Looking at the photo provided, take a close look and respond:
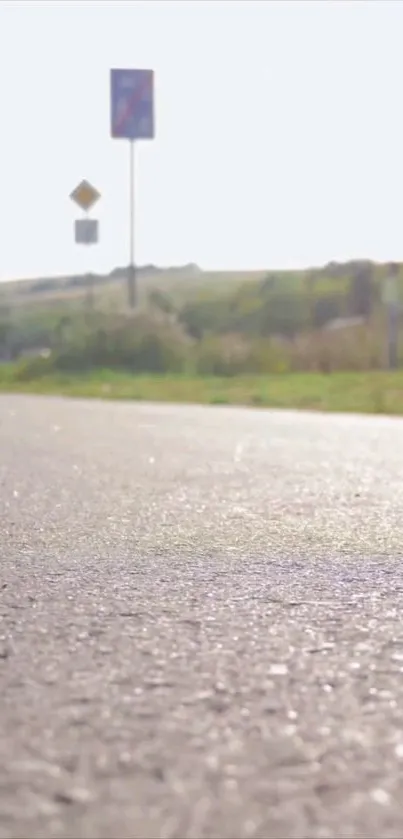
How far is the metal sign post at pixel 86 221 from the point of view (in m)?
19.2

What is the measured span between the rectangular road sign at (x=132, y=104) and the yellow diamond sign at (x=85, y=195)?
150 centimetres

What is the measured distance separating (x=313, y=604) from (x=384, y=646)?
0.25 metres

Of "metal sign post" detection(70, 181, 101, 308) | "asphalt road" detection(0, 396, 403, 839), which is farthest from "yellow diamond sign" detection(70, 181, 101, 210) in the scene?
"asphalt road" detection(0, 396, 403, 839)

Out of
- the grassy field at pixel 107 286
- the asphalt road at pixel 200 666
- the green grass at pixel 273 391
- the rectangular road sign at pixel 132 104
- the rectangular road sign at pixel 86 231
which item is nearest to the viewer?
the asphalt road at pixel 200 666

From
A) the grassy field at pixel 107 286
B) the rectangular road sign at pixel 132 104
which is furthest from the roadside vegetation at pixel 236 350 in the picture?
the grassy field at pixel 107 286

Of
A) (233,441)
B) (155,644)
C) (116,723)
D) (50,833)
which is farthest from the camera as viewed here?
(233,441)

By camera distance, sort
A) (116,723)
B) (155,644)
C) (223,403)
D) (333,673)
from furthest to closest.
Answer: (223,403) → (155,644) → (333,673) → (116,723)

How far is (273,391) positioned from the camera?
35.2ft

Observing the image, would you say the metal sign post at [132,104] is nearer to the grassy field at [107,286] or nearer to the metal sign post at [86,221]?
the metal sign post at [86,221]

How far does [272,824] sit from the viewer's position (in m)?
0.77

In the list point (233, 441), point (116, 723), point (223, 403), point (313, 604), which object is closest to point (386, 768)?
point (116, 723)

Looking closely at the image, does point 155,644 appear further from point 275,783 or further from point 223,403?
point 223,403

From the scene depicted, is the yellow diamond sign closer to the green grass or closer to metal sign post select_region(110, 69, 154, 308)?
metal sign post select_region(110, 69, 154, 308)

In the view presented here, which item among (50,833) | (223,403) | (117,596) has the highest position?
(50,833)
